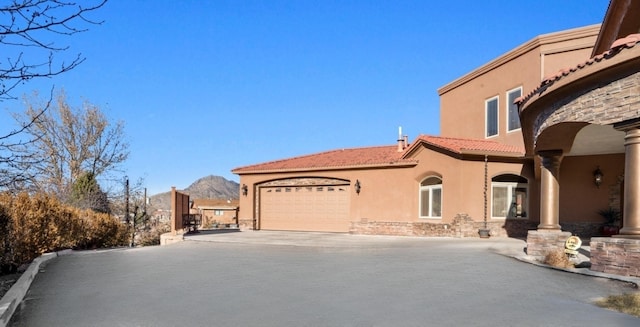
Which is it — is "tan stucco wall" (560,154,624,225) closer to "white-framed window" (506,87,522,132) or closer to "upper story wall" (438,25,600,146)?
"upper story wall" (438,25,600,146)

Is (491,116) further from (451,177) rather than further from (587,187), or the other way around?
(587,187)

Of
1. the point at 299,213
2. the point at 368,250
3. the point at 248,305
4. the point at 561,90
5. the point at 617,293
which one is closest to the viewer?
the point at 248,305

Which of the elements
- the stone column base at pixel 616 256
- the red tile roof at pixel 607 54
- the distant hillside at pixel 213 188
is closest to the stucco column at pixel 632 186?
the stone column base at pixel 616 256

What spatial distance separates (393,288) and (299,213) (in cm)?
1569

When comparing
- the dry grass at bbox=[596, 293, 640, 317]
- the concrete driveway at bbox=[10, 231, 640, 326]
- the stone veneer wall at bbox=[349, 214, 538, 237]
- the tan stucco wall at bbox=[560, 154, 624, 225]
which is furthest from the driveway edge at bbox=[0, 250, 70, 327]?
the tan stucco wall at bbox=[560, 154, 624, 225]

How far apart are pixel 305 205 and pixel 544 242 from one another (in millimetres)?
13228

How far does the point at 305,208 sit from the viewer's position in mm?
22797

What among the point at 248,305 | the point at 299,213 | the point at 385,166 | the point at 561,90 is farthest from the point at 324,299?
the point at 299,213

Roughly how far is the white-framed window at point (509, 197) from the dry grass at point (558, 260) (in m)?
7.64

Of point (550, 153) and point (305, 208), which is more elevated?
point (550, 153)

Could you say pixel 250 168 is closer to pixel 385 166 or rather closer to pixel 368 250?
pixel 385 166

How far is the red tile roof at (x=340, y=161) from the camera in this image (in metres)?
20.6

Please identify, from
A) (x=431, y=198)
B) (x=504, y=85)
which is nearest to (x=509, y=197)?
(x=431, y=198)

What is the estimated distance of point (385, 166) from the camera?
65.8 ft
